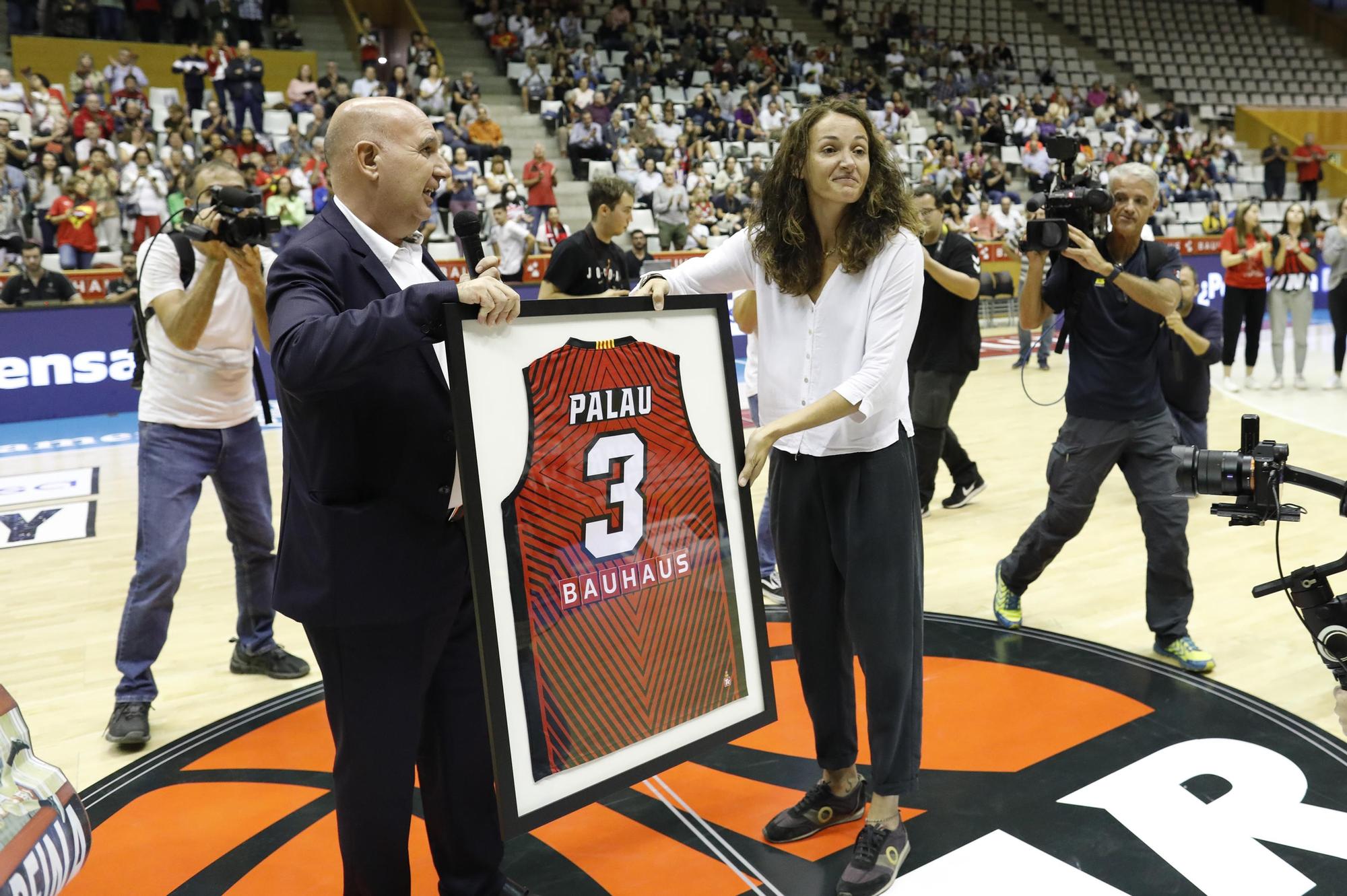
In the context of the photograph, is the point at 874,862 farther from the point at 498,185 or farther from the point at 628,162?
Result: the point at 628,162

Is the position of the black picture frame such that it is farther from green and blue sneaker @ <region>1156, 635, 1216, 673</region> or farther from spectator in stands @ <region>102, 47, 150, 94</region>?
spectator in stands @ <region>102, 47, 150, 94</region>

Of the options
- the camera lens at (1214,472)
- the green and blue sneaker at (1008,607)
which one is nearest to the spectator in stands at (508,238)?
the green and blue sneaker at (1008,607)

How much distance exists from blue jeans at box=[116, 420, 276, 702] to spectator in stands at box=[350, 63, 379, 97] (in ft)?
38.8

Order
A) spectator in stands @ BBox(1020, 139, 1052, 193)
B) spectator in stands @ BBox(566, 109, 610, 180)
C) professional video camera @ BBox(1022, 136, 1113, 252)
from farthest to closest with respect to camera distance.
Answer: spectator in stands @ BBox(1020, 139, 1052, 193), spectator in stands @ BBox(566, 109, 610, 180), professional video camera @ BBox(1022, 136, 1113, 252)

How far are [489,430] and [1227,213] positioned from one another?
22.3 m

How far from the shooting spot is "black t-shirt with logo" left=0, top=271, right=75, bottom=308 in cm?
952

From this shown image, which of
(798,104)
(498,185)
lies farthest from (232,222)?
(798,104)

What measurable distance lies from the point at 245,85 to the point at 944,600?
1317 cm

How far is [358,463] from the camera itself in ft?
6.66

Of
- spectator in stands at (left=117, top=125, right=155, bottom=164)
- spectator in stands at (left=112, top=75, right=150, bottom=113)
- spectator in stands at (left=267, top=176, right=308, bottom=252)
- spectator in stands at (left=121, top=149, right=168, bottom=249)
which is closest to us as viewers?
spectator in stands at (left=121, top=149, right=168, bottom=249)

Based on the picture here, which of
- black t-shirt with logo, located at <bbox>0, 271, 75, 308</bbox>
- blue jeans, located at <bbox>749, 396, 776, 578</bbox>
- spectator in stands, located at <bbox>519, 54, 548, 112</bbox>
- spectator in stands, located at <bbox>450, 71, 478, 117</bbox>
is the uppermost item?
spectator in stands, located at <bbox>519, 54, 548, 112</bbox>

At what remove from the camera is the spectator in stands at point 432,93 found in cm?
1567

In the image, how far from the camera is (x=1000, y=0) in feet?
89.4

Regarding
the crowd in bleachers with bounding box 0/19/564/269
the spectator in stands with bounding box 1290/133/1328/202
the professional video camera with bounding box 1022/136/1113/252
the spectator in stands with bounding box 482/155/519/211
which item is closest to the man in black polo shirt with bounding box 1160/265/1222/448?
the professional video camera with bounding box 1022/136/1113/252
